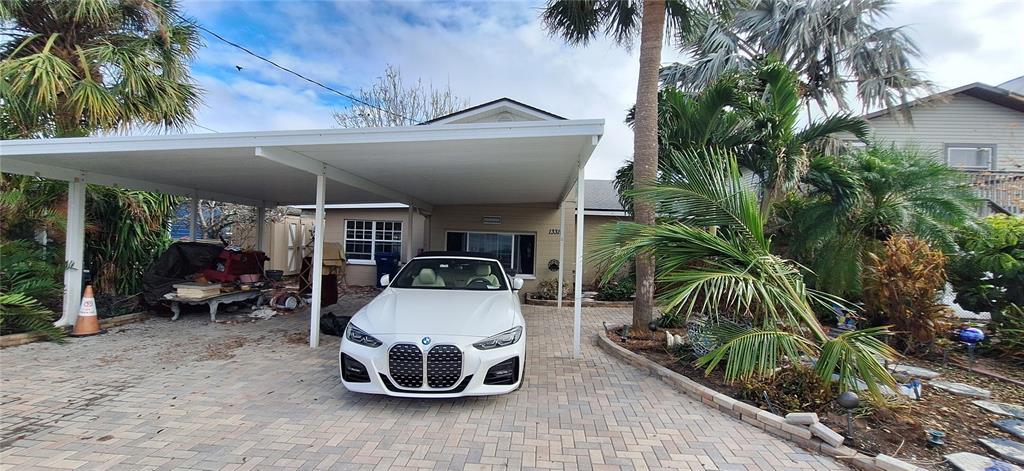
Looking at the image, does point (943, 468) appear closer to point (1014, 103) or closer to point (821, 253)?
point (821, 253)

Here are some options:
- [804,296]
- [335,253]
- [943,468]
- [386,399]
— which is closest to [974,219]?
[804,296]

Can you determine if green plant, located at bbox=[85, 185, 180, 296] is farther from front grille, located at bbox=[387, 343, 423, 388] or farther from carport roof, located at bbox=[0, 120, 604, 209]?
front grille, located at bbox=[387, 343, 423, 388]

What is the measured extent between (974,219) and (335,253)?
38.1 feet

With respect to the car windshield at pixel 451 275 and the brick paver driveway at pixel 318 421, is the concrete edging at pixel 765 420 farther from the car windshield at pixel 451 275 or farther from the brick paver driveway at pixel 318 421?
the car windshield at pixel 451 275

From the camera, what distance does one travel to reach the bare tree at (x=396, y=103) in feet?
68.9

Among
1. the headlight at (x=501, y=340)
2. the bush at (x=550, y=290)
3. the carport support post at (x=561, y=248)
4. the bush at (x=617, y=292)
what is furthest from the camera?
the bush at (x=550, y=290)

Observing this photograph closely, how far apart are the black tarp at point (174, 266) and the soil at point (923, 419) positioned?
842 cm

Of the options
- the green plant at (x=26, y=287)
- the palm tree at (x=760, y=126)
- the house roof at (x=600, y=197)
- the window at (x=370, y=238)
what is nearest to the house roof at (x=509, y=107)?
the palm tree at (x=760, y=126)

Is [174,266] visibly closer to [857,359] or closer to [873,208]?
[857,359]

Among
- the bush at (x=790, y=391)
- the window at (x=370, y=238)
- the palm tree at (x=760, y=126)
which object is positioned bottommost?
the bush at (x=790, y=391)

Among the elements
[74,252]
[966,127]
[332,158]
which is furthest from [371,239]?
[966,127]

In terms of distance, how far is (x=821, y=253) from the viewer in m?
6.74

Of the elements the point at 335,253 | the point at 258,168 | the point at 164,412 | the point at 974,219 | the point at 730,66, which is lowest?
the point at 164,412

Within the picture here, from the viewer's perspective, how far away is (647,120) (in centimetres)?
622
